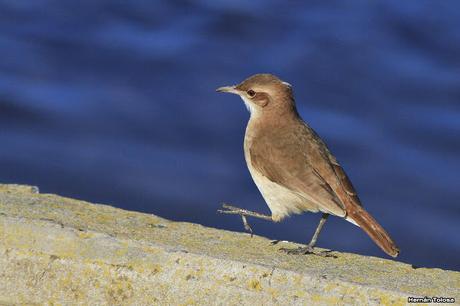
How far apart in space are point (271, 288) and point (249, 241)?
0.81 meters

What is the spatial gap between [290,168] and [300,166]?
2.6 inches

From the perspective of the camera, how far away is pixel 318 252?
4.49m

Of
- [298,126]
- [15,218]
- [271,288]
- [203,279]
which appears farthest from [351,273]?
[298,126]

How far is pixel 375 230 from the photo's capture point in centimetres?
486

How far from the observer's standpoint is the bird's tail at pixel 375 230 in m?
4.78

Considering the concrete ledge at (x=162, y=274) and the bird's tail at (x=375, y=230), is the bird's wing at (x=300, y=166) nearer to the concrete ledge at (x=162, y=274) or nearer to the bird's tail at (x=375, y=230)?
the bird's tail at (x=375, y=230)

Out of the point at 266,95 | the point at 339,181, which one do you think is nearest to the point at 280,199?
the point at 339,181

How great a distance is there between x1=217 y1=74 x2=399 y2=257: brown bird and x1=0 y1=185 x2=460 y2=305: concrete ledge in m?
0.72

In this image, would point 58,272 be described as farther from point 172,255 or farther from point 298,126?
point 298,126

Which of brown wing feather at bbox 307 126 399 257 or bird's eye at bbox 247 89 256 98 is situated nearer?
brown wing feather at bbox 307 126 399 257

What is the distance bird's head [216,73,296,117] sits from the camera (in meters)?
5.89

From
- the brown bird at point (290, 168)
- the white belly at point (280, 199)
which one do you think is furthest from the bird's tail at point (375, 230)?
the white belly at point (280, 199)

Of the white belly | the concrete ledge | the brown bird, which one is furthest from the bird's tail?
the concrete ledge

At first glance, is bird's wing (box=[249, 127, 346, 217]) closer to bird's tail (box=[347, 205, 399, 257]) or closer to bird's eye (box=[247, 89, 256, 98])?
bird's tail (box=[347, 205, 399, 257])
